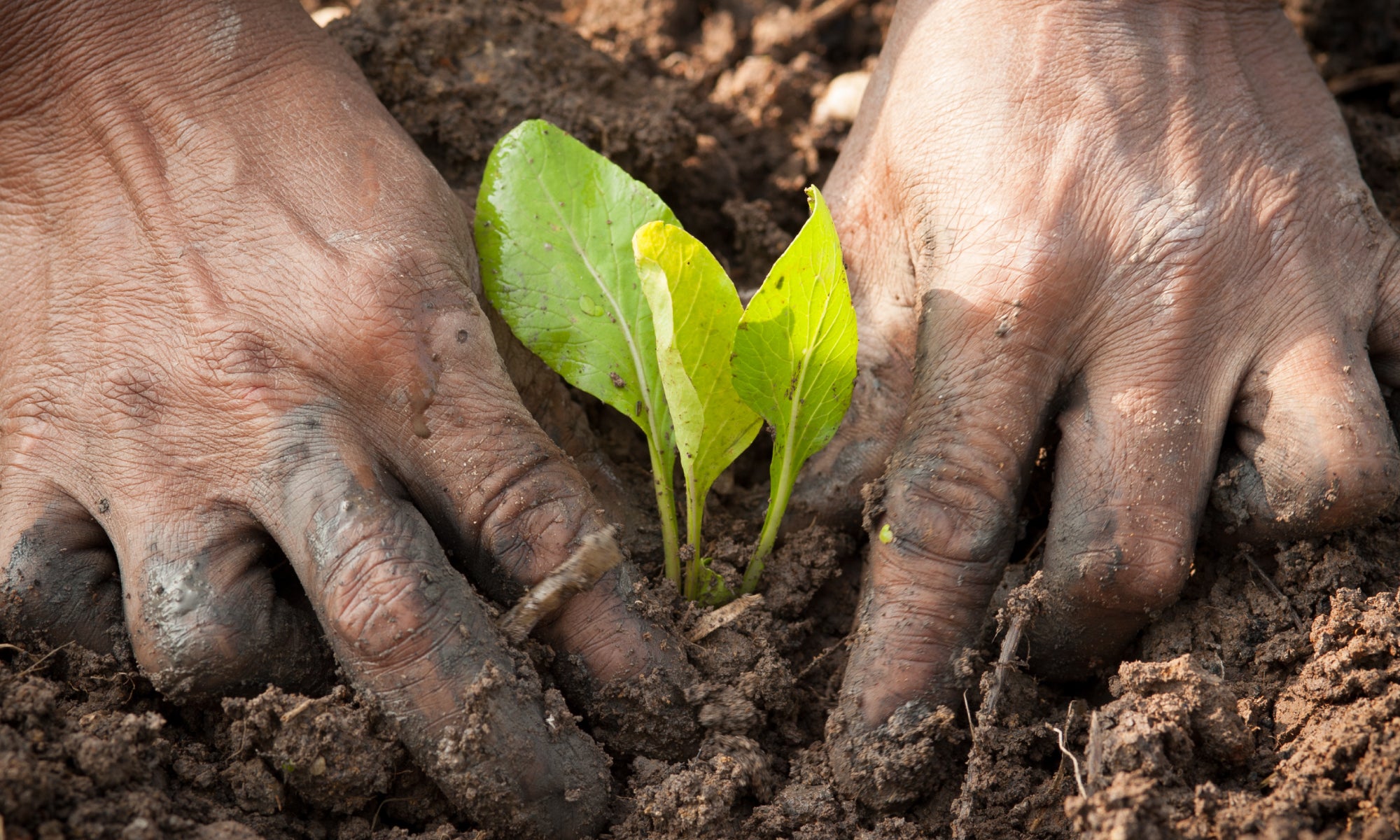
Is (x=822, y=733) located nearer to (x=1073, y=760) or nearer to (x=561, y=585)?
(x=1073, y=760)

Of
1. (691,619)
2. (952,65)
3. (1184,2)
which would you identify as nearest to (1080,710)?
(691,619)

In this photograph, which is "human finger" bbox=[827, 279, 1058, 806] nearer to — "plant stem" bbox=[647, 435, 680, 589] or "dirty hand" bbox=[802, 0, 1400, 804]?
"dirty hand" bbox=[802, 0, 1400, 804]

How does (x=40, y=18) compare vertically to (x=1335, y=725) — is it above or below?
above

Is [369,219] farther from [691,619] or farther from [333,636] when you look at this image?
[691,619]

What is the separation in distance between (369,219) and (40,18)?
764 mm

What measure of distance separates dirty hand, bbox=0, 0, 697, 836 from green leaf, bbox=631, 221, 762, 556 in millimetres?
220

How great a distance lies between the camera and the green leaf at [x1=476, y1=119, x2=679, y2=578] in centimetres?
179

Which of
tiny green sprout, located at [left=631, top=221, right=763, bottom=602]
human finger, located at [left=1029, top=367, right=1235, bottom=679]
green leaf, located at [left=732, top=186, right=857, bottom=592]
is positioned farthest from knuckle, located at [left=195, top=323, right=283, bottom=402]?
human finger, located at [left=1029, top=367, right=1235, bottom=679]

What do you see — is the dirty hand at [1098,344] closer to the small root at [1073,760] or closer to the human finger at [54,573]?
the small root at [1073,760]

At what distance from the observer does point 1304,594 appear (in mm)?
1636

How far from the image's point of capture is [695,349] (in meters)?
1.63

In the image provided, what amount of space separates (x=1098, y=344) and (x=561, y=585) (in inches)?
40.8

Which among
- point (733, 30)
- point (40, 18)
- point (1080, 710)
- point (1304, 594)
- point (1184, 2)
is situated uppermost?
point (40, 18)

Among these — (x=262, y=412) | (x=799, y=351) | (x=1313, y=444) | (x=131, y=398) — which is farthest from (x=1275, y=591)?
(x=131, y=398)
